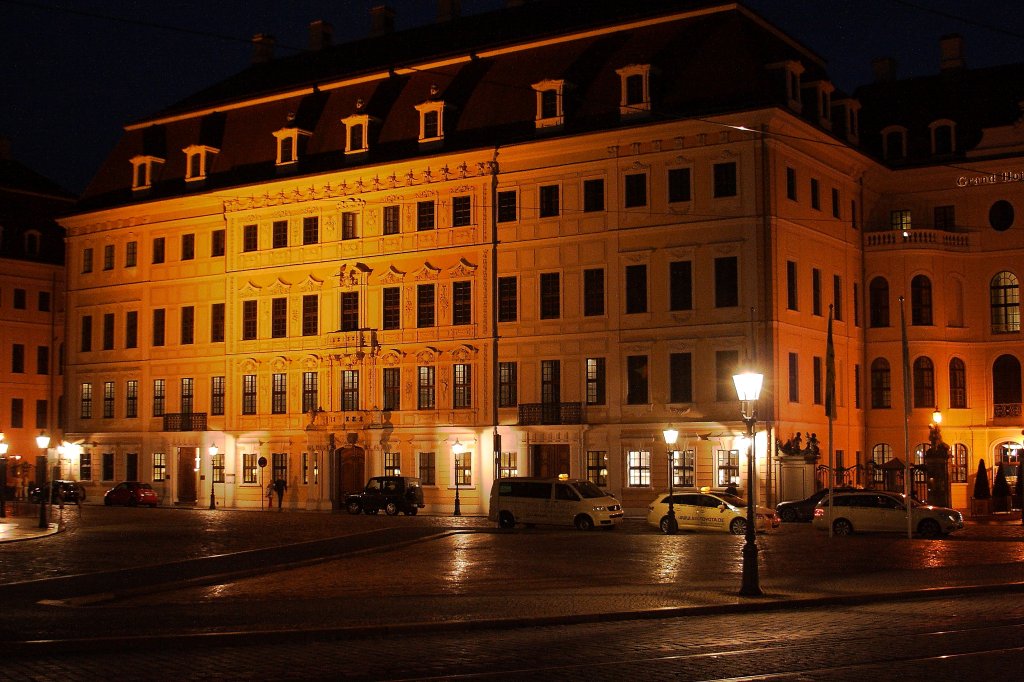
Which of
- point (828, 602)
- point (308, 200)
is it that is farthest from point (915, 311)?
point (828, 602)

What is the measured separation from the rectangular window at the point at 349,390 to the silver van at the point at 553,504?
56.9ft

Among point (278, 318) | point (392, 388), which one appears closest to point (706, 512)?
point (392, 388)

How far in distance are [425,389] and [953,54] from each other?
30455 mm

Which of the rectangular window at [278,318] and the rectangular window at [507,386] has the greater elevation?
the rectangular window at [278,318]

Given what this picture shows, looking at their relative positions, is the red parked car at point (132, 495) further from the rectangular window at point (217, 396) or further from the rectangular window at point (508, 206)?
the rectangular window at point (508, 206)

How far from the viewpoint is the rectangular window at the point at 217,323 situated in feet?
225

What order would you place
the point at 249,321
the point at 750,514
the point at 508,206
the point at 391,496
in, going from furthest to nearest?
the point at 249,321, the point at 508,206, the point at 391,496, the point at 750,514

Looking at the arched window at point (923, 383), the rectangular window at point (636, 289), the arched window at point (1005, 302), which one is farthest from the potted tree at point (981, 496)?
the rectangular window at point (636, 289)

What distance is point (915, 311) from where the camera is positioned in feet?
199

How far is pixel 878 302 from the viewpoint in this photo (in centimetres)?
6109

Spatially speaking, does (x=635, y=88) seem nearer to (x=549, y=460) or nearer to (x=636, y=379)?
(x=636, y=379)

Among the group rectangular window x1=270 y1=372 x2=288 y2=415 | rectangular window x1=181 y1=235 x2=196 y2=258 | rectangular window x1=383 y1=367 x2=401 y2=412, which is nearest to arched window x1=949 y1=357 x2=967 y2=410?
rectangular window x1=383 y1=367 x2=401 y2=412

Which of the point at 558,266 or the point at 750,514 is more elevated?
the point at 558,266

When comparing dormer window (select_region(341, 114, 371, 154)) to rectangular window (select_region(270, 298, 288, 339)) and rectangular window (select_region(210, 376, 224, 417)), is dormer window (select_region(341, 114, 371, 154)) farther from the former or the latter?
rectangular window (select_region(210, 376, 224, 417))
